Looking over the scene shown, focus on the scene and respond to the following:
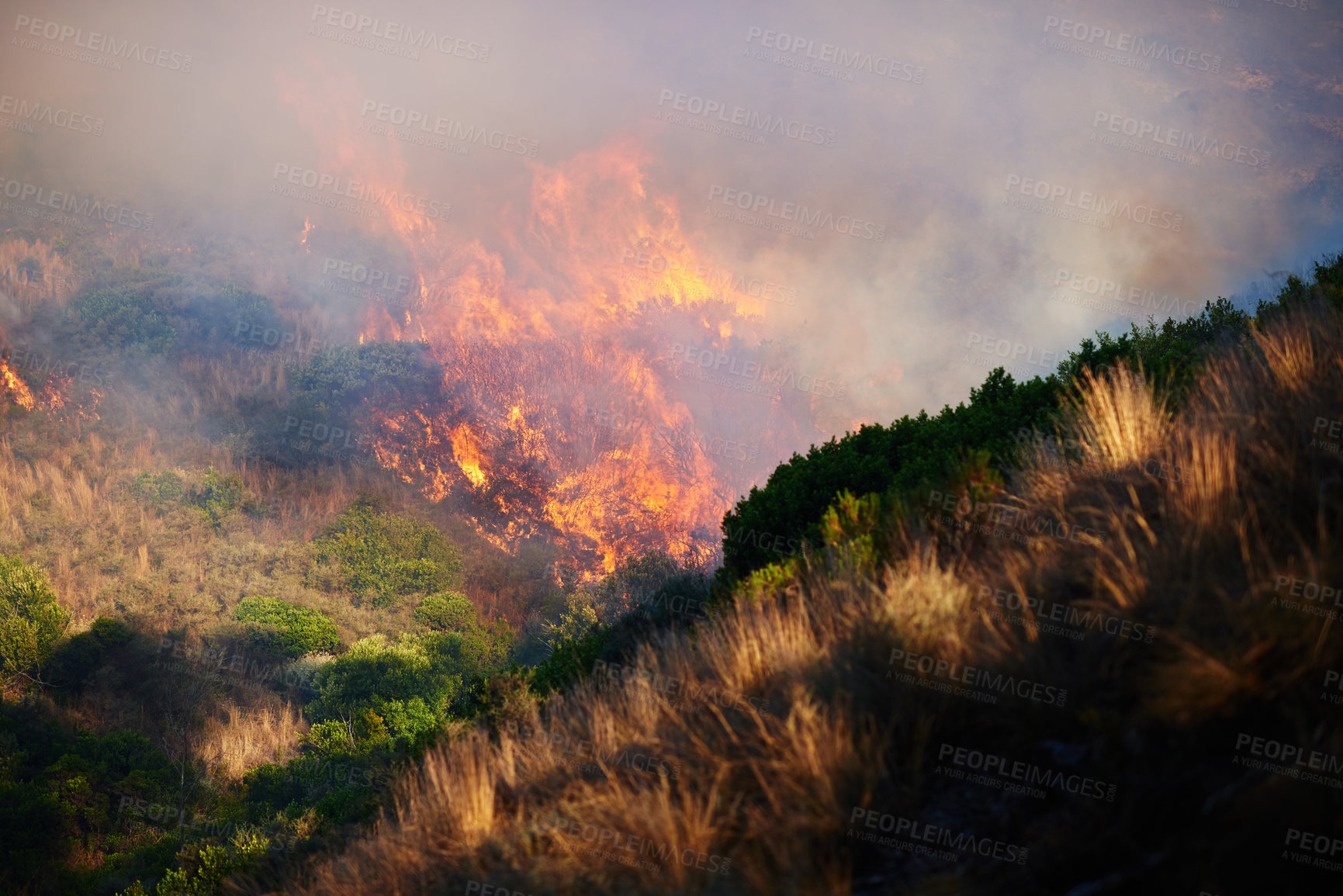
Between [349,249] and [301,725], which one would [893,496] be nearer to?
[301,725]

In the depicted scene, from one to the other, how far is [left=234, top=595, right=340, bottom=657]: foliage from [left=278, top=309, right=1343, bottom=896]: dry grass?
33329 millimetres

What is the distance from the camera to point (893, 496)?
23.9ft

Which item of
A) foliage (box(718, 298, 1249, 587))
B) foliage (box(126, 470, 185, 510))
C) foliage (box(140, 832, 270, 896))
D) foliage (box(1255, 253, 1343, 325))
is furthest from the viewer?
foliage (box(126, 470, 185, 510))

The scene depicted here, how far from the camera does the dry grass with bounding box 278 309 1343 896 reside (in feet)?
11.6

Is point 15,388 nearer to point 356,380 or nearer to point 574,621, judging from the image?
point 356,380

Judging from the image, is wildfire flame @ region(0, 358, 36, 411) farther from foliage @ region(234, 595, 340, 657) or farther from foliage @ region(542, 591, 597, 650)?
foliage @ region(542, 591, 597, 650)

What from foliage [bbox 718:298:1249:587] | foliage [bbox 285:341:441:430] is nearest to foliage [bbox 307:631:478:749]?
foliage [bbox 718:298:1249:587]

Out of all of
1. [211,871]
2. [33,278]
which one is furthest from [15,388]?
[211,871]

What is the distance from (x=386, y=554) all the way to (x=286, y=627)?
10970 millimetres

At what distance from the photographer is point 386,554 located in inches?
1841

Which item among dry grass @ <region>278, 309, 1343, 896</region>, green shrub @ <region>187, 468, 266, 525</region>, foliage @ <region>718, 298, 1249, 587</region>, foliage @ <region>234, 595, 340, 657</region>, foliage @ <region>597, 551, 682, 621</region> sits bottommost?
foliage @ <region>597, 551, 682, 621</region>

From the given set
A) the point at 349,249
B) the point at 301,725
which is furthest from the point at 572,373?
the point at 301,725

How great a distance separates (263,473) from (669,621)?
51657 mm

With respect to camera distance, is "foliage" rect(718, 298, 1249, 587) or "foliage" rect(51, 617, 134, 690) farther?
"foliage" rect(51, 617, 134, 690)
